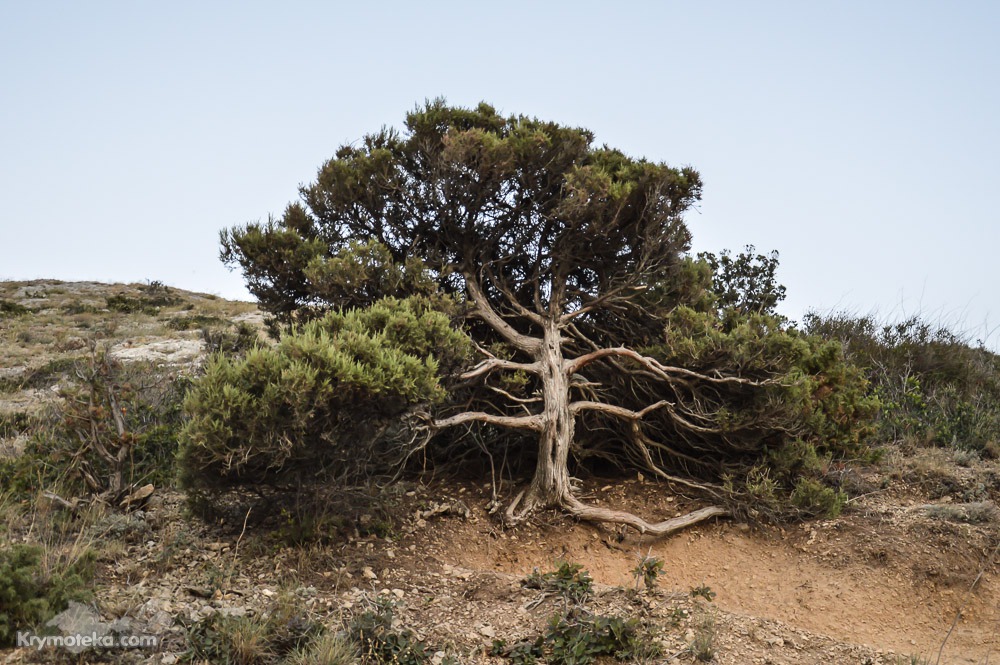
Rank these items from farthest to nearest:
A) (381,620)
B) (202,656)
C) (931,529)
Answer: (931,529)
(381,620)
(202,656)

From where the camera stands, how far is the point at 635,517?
805 cm

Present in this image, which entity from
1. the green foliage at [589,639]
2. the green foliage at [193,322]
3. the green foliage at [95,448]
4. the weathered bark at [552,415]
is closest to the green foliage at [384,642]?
the green foliage at [589,639]

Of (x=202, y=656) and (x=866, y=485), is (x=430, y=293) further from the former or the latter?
(x=866, y=485)

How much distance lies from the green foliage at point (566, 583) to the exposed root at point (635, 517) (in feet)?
4.34

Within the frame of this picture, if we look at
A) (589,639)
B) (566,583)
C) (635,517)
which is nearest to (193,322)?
(635,517)

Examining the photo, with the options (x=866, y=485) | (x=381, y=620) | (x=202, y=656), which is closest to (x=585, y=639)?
(x=381, y=620)

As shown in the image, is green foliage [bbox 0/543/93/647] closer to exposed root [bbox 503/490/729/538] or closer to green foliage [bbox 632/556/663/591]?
exposed root [bbox 503/490/729/538]

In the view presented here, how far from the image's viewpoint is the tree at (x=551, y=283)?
327 inches

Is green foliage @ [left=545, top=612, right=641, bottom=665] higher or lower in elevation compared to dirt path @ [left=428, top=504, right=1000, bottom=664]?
lower

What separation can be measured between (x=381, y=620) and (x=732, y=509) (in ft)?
14.8

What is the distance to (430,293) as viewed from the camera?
8227mm

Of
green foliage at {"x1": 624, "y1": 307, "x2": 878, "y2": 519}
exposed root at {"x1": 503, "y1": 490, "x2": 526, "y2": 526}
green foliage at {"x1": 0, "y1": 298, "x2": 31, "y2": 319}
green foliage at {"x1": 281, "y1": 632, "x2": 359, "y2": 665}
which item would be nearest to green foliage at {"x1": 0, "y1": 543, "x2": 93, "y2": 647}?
green foliage at {"x1": 281, "y1": 632, "x2": 359, "y2": 665}

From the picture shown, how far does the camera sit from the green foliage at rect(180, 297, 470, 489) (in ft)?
19.1

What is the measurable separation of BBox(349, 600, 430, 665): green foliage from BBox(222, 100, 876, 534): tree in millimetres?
2798
